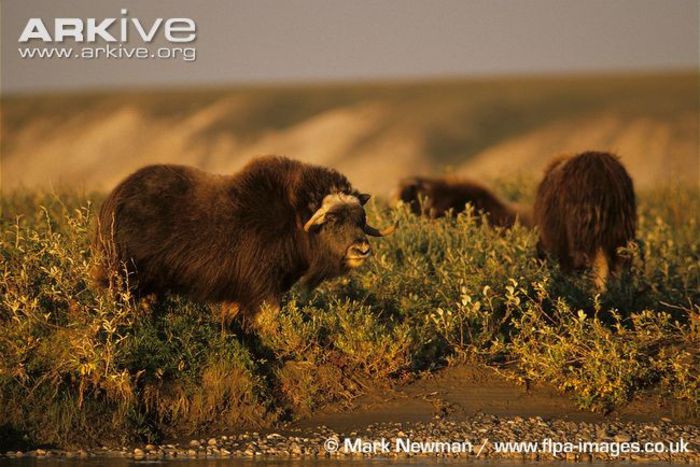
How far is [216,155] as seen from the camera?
41625 millimetres

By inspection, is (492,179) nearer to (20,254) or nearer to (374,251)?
(374,251)

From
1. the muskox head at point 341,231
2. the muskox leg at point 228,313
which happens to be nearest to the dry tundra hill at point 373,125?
the muskox leg at point 228,313

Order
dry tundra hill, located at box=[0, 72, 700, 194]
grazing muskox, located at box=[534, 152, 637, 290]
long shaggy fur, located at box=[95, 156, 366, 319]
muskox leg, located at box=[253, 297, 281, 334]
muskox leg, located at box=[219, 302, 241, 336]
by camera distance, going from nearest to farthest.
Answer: long shaggy fur, located at box=[95, 156, 366, 319] → muskox leg, located at box=[253, 297, 281, 334] → muskox leg, located at box=[219, 302, 241, 336] → grazing muskox, located at box=[534, 152, 637, 290] → dry tundra hill, located at box=[0, 72, 700, 194]

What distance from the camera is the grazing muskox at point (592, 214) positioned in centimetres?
1046

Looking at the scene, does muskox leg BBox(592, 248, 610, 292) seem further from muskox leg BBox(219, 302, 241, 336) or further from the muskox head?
muskox leg BBox(219, 302, 241, 336)

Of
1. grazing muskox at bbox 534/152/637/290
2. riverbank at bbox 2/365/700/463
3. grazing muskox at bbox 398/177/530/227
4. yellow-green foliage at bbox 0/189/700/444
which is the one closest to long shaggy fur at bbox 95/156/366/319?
yellow-green foliage at bbox 0/189/700/444

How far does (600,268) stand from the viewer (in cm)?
1050

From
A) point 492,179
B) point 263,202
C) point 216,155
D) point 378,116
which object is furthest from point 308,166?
point 378,116

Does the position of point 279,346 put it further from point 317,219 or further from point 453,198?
point 453,198

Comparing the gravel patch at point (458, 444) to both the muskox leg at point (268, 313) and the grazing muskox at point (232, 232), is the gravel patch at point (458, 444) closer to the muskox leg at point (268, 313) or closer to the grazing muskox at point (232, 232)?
the muskox leg at point (268, 313)

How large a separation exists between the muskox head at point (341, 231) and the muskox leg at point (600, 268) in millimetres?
2511

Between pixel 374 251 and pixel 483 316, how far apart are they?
1506mm

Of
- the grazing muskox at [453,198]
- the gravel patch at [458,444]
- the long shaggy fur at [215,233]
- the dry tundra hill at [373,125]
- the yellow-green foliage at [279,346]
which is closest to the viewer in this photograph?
the gravel patch at [458,444]

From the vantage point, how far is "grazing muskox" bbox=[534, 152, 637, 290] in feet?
34.3
